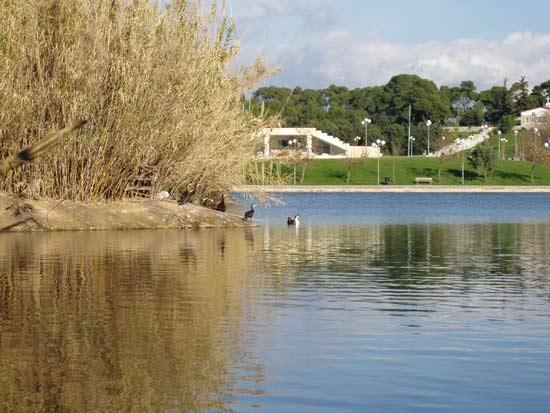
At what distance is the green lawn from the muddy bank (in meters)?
80.2

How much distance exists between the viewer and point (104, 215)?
37156mm

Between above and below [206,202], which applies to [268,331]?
below

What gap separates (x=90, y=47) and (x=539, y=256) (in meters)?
16.7

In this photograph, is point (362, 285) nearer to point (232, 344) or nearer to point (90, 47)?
point (232, 344)

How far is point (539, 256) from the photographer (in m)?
29.0

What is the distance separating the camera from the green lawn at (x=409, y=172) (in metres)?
123

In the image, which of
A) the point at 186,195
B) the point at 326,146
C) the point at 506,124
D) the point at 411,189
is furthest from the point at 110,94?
the point at 506,124

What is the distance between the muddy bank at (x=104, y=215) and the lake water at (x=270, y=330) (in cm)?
584

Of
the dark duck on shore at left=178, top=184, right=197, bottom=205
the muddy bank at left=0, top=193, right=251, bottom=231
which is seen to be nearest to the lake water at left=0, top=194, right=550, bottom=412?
the muddy bank at left=0, top=193, right=251, bottom=231

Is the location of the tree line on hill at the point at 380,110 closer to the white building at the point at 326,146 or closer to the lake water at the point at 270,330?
the white building at the point at 326,146

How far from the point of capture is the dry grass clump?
3503cm

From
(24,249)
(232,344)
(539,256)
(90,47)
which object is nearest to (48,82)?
(90,47)

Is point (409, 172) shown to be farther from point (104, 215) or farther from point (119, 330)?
point (119, 330)

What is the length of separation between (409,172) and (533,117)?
72.6 meters
